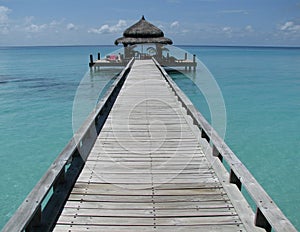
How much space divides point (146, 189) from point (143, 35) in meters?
20.4

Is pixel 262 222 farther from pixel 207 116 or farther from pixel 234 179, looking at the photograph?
pixel 207 116

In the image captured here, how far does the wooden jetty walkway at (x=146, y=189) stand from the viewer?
2.45 meters

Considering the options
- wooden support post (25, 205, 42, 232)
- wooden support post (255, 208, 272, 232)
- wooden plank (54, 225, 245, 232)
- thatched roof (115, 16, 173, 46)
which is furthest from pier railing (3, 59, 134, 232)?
thatched roof (115, 16, 173, 46)

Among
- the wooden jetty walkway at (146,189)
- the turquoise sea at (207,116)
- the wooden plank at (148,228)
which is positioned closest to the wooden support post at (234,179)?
the wooden jetty walkway at (146,189)

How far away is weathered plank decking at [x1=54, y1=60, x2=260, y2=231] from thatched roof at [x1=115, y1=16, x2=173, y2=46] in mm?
17542

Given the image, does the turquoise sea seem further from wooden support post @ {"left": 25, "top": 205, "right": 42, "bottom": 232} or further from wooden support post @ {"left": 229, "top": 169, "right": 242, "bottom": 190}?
wooden support post @ {"left": 25, "top": 205, "right": 42, "bottom": 232}

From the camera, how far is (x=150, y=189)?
3.12 metres

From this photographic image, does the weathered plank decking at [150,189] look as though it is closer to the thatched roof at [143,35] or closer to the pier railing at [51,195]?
the pier railing at [51,195]

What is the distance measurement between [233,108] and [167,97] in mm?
6542

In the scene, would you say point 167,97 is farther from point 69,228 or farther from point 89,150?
point 69,228

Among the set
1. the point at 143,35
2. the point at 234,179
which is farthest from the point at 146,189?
the point at 143,35

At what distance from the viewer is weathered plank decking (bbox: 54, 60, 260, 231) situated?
8.34 feet

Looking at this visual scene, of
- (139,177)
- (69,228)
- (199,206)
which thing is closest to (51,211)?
(69,228)

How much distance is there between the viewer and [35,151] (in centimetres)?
831
